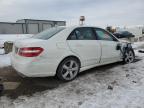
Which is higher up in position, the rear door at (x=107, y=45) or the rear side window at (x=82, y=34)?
the rear side window at (x=82, y=34)

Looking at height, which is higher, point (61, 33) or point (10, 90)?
point (61, 33)

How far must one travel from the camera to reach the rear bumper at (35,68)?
3.76 metres

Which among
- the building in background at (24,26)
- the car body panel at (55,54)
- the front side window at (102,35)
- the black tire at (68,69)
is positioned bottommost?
the black tire at (68,69)

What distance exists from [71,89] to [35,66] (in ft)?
3.18

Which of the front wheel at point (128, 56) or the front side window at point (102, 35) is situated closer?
the front side window at point (102, 35)

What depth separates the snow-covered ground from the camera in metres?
3.17

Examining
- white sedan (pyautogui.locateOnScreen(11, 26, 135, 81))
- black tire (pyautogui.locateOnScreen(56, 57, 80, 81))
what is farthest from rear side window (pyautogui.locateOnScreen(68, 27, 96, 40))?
black tire (pyautogui.locateOnScreen(56, 57, 80, 81))

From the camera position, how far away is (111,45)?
529 centimetres

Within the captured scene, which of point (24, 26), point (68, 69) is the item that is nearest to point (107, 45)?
point (68, 69)

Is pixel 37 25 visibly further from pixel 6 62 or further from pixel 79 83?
pixel 79 83

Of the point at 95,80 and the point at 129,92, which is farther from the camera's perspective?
the point at 95,80

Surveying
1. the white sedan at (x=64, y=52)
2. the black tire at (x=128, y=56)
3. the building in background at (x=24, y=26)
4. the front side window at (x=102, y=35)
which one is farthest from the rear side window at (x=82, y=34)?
the building in background at (x=24, y=26)

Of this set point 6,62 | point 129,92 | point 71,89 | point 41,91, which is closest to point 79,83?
point 71,89

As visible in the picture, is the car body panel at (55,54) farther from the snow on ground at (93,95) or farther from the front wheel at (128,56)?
the front wheel at (128,56)
